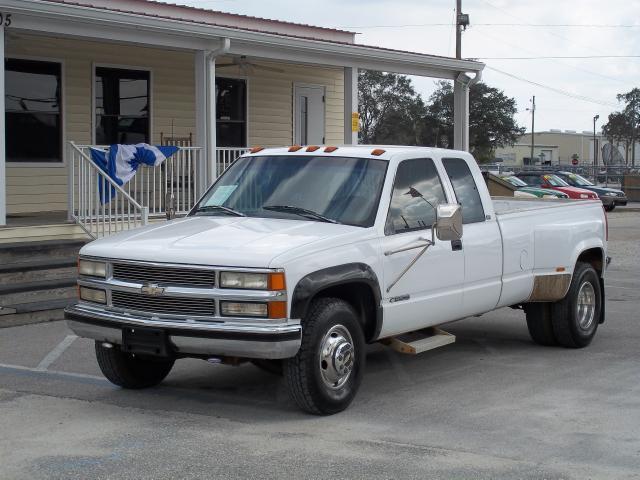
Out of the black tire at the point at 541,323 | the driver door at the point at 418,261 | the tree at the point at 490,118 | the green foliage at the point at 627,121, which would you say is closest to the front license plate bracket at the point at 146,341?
the driver door at the point at 418,261

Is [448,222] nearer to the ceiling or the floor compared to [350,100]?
nearer to the floor

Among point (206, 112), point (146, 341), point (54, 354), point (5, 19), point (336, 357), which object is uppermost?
point (5, 19)

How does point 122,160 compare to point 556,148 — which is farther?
point 556,148

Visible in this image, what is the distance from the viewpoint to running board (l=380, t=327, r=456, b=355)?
757cm

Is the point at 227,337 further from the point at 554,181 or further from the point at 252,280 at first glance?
the point at 554,181

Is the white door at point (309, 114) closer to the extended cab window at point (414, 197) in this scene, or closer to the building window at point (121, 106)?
the building window at point (121, 106)

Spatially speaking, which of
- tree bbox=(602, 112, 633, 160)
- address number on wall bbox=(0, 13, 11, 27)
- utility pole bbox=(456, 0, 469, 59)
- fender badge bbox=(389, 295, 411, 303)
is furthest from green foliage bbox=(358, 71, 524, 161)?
fender badge bbox=(389, 295, 411, 303)

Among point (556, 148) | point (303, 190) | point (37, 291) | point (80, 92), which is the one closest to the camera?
point (303, 190)

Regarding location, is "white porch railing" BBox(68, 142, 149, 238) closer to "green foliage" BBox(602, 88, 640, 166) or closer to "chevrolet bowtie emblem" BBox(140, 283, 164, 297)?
"chevrolet bowtie emblem" BBox(140, 283, 164, 297)

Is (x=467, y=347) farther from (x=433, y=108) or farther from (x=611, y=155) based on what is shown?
(x=611, y=155)

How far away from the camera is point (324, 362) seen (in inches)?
262

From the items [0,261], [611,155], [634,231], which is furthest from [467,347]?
[611,155]

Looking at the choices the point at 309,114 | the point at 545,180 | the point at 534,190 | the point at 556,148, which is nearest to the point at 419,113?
the point at 545,180

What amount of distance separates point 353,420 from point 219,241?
1.56 m
